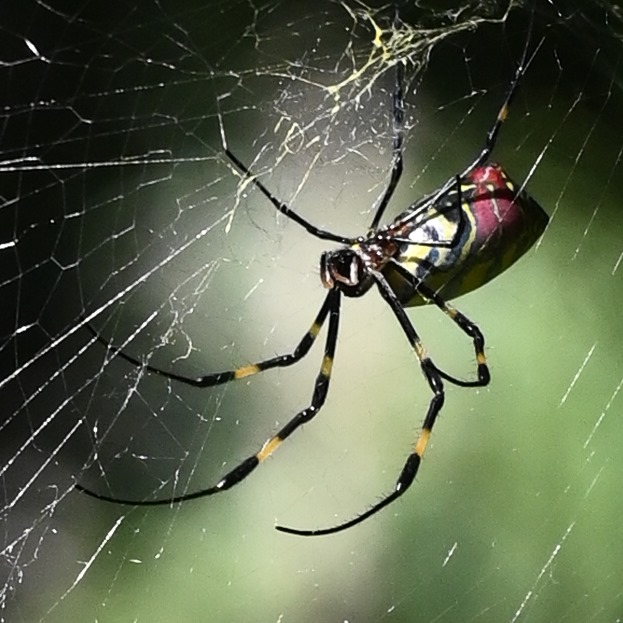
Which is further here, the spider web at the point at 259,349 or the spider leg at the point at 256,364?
the spider web at the point at 259,349

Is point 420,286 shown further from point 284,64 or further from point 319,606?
point 319,606

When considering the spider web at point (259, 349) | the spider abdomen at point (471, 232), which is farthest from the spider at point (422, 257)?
the spider web at point (259, 349)

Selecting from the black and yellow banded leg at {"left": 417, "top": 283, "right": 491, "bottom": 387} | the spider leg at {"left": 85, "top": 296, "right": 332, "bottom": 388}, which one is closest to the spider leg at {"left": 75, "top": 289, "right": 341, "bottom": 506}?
the spider leg at {"left": 85, "top": 296, "right": 332, "bottom": 388}

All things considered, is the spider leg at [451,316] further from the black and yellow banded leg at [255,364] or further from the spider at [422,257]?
the black and yellow banded leg at [255,364]

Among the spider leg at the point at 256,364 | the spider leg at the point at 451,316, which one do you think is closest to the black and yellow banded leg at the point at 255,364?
the spider leg at the point at 256,364

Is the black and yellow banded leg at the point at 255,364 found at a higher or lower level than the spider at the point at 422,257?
lower

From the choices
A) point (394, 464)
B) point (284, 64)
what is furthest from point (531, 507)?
point (284, 64)

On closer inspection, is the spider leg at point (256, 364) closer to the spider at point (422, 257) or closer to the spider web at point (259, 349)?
the spider at point (422, 257)
